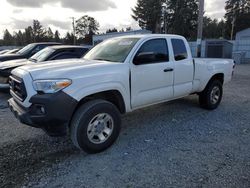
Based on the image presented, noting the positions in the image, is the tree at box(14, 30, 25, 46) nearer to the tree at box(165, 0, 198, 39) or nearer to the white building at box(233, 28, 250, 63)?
the tree at box(165, 0, 198, 39)

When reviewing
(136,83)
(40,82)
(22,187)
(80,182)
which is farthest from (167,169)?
(40,82)

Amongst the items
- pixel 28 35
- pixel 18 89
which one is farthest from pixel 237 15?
pixel 18 89

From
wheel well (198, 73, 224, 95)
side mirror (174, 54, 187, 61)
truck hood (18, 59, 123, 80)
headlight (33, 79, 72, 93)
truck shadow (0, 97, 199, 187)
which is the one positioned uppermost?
side mirror (174, 54, 187, 61)

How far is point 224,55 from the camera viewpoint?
852 inches

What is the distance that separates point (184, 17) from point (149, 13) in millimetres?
11358

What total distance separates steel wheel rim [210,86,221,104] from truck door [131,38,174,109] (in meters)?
1.67

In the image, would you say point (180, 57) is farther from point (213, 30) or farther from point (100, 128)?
point (213, 30)

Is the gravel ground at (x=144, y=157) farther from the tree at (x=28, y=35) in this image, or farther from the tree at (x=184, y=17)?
the tree at (x=28, y=35)

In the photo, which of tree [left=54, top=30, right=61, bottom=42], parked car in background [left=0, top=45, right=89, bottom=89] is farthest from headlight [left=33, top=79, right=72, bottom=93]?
tree [left=54, top=30, right=61, bottom=42]

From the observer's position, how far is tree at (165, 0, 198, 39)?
179 feet

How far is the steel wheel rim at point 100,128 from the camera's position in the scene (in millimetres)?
3426

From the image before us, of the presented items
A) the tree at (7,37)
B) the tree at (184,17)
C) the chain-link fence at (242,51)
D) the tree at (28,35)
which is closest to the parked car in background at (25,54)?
the chain-link fence at (242,51)

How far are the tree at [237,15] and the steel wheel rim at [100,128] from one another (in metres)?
64.6

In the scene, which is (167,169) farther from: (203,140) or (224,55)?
→ (224,55)
